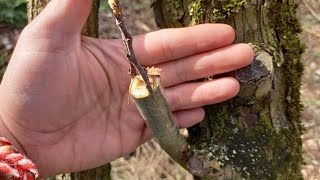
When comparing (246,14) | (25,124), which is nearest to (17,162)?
(25,124)

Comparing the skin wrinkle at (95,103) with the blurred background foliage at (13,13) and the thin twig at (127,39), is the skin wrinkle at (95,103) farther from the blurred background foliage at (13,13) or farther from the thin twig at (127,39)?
the blurred background foliage at (13,13)

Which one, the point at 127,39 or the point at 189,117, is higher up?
the point at 127,39

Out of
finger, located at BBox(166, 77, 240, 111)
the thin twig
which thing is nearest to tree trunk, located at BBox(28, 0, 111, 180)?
finger, located at BBox(166, 77, 240, 111)

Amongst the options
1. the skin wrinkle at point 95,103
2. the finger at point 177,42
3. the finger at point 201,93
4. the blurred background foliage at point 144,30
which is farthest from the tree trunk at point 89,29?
the blurred background foliage at point 144,30

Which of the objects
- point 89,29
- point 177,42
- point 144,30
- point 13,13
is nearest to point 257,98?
point 177,42

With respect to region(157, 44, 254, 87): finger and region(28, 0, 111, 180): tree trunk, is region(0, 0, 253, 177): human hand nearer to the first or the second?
region(157, 44, 254, 87): finger

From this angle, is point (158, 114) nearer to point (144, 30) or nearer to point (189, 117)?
point (189, 117)

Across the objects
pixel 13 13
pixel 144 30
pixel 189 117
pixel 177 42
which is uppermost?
pixel 177 42
